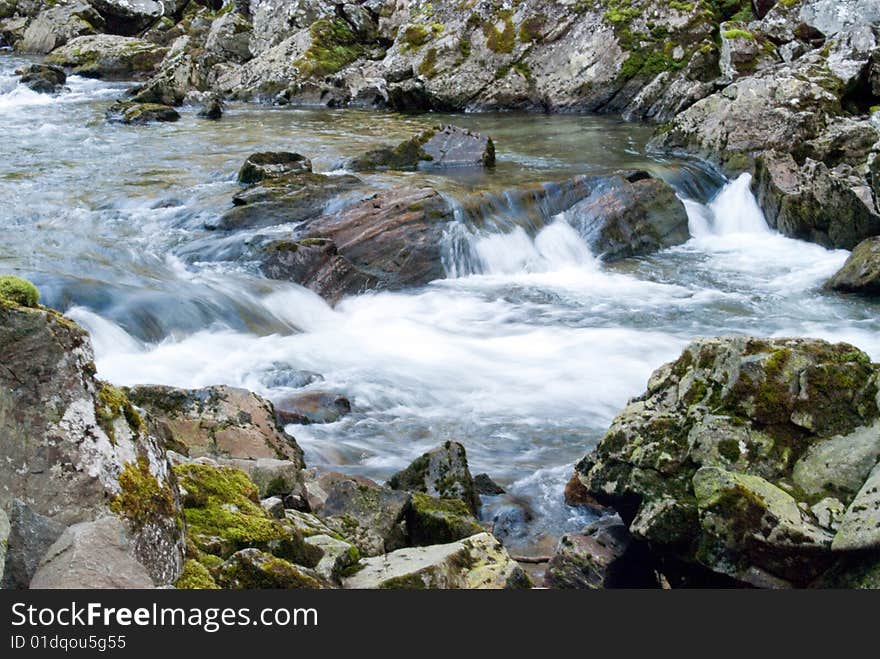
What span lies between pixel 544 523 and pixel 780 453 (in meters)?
2.32

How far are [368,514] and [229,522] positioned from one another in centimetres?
155

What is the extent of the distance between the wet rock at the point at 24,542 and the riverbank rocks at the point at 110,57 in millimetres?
38958

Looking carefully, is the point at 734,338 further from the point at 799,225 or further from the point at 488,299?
the point at 799,225

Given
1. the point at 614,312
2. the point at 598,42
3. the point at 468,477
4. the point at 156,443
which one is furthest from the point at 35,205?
the point at 598,42

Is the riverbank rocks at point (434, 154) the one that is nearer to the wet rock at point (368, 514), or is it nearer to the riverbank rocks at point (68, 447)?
the wet rock at point (368, 514)

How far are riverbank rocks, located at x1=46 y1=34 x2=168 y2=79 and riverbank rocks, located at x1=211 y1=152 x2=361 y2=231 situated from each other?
2397cm

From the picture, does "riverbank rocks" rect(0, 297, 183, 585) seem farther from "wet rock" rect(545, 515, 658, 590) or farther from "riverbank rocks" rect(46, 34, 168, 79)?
"riverbank rocks" rect(46, 34, 168, 79)

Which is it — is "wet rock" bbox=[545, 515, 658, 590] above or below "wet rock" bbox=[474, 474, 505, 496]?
above

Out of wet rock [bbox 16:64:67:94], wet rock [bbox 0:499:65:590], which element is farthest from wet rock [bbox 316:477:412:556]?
wet rock [bbox 16:64:67:94]

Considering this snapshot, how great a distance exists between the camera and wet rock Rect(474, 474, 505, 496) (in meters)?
8.46

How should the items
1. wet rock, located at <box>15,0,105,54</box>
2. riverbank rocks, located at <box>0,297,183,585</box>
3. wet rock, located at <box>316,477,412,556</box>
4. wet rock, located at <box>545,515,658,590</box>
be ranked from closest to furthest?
riverbank rocks, located at <box>0,297,183,585</box> → wet rock, located at <box>316,477,412,556</box> → wet rock, located at <box>545,515,658,590</box> → wet rock, located at <box>15,0,105,54</box>

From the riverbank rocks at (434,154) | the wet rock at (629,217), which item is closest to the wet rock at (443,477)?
the wet rock at (629,217)

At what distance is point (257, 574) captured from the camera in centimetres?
448

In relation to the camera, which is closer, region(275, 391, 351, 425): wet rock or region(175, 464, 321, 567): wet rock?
region(175, 464, 321, 567): wet rock
